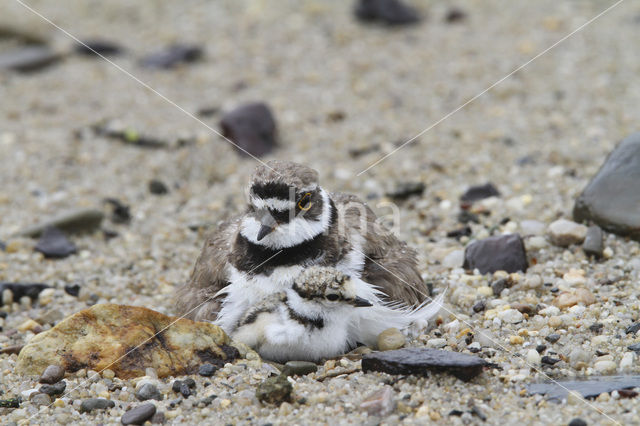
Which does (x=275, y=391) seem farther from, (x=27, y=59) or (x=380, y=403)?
(x=27, y=59)

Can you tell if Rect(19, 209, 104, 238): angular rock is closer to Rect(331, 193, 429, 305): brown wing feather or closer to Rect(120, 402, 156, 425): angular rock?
Rect(331, 193, 429, 305): brown wing feather

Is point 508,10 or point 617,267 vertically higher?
point 508,10

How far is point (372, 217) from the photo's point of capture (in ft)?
17.8

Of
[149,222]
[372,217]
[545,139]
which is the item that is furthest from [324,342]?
[545,139]

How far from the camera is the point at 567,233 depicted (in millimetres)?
5754

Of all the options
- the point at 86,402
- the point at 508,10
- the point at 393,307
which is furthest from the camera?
the point at 508,10

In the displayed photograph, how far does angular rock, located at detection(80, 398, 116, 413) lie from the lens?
168 inches

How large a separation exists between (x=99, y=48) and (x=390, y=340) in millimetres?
7891

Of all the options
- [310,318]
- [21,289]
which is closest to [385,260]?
[310,318]

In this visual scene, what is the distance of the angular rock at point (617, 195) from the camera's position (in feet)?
18.5

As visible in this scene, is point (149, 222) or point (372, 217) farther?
point (149, 222)

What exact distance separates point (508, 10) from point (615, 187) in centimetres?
615

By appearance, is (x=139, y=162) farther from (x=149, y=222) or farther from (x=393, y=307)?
(x=393, y=307)

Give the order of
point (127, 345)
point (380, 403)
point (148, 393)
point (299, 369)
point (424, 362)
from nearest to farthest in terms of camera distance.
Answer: point (380, 403) → point (424, 362) → point (148, 393) → point (299, 369) → point (127, 345)
